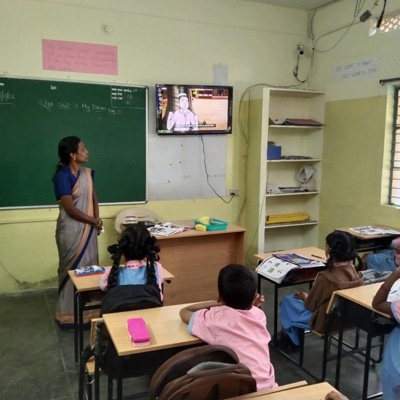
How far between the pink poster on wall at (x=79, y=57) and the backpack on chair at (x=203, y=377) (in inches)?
144

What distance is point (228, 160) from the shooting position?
517cm

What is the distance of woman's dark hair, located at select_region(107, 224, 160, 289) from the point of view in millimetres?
2291

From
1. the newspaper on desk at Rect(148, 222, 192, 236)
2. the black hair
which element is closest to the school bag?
the black hair

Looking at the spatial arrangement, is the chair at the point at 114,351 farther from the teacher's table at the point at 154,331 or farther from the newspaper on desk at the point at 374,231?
the newspaper on desk at the point at 374,231

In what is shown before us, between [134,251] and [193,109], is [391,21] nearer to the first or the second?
[193,109]

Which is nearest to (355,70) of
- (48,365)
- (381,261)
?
(381,261)

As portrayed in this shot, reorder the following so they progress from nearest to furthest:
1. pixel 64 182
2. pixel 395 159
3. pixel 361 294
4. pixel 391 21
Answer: pixel 361 294
pixel 391 21
pixel 64 182
pixel 395 159

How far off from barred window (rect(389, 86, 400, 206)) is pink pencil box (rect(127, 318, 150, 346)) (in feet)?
11.8

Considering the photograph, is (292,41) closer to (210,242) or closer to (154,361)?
(210,242)

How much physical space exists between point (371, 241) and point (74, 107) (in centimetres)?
328

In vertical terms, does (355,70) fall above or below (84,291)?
above

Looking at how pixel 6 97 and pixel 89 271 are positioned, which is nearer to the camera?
pixel 89 271

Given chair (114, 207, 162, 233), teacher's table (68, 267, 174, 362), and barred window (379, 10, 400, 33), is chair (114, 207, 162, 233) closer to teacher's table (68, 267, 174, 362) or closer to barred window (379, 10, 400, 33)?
teacher's table (68, 267, 174, 362)

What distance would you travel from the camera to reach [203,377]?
1.24 meters
